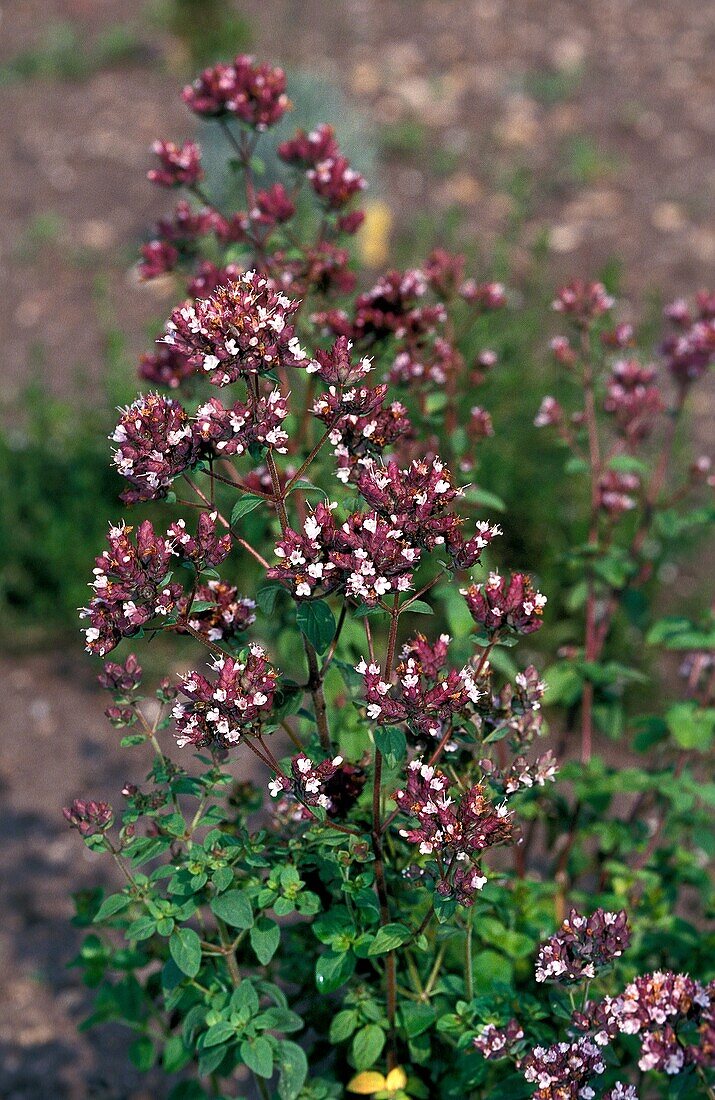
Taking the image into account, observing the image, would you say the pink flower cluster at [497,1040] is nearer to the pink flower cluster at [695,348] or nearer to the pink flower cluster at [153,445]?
the pink flower cluster at [153,445]

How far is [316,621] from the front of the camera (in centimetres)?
189

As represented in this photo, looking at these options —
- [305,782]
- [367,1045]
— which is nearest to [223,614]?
[305,782]

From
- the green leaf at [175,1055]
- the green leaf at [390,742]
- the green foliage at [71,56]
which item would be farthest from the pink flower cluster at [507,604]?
the green foliage at [71,56]

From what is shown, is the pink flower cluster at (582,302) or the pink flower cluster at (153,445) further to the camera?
the pink flower cluster at (582,302)

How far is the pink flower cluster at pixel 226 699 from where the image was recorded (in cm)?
182

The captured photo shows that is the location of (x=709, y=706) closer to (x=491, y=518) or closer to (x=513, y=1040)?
(x=513, y=1040)

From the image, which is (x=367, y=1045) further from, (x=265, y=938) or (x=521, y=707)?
(x=521, y=707)

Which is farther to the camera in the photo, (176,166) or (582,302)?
(582,302)

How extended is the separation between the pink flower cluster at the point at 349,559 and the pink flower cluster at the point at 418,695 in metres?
0.13

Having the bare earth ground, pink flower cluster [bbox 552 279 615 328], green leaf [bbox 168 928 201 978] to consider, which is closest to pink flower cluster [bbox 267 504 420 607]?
green leaf [bbox 168 928 201 978]

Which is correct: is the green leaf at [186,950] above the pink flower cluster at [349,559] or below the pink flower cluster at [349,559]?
below

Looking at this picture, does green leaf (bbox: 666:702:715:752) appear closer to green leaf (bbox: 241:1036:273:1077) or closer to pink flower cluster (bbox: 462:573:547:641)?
pink flower cluster (bbox: 462:573:547:641)

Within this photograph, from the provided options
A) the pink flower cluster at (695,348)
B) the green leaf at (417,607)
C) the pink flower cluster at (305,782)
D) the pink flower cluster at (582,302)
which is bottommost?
the pink flower cluster at (305,782)

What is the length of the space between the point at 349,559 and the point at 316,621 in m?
0.17
